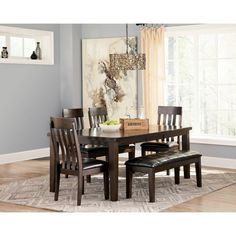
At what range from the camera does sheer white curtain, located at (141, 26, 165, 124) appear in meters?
7.59

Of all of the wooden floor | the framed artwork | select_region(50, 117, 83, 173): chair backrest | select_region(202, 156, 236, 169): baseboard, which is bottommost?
the wooden floor

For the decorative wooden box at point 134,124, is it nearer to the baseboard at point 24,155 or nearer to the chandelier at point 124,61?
the chandelier at point 124,61

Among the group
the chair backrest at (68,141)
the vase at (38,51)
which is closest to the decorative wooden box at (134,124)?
the chair backrest at (68,141)

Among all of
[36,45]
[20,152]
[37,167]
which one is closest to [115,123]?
[37,167]

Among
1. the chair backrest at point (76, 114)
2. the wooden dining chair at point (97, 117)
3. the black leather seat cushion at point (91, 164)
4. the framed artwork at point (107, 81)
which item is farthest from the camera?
the framed artwork at point (107, 81)

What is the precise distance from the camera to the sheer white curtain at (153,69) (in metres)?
7.59

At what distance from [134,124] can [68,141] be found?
4.15ft

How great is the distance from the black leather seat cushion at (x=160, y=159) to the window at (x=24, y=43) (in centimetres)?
350

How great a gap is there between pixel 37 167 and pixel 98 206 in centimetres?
284

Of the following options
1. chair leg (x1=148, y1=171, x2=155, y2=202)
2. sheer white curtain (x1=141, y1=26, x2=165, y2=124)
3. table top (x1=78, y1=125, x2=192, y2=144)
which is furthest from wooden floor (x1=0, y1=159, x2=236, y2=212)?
sheer white curtain (x1=141, y1=26, x2=165, y2=124)

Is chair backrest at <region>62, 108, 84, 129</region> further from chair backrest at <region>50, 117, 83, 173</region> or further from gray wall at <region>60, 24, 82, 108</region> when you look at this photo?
gray wall at <region>60, 24, 82, 108</region>

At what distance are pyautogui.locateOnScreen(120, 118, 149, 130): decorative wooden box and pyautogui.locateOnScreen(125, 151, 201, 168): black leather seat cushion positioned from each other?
51 centimetres
